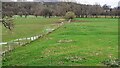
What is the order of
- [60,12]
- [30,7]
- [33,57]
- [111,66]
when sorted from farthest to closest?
1. [30,7]
2. [60,12]
3. [33,57]
4. [111,66]

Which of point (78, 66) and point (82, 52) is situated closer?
point (78, 66)

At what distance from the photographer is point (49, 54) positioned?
25.9 meters

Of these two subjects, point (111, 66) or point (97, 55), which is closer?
point (111, 66)

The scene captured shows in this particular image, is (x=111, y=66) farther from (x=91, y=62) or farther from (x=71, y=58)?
(x=71, y=58)

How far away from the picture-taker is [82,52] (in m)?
26.5

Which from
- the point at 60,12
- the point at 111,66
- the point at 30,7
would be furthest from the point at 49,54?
the point at 30,7

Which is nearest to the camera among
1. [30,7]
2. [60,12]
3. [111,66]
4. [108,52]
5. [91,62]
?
[111,66]

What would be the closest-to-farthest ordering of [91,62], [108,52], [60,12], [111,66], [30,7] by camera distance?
[111,66], [91,62], [108,52], [60,12], [30,7]

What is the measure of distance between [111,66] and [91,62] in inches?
78.3

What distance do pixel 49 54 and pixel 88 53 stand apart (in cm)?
333

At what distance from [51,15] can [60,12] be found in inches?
289

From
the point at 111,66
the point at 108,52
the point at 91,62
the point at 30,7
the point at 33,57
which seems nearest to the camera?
the point at 111,66

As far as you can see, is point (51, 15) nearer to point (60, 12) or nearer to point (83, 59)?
point (60, 12)

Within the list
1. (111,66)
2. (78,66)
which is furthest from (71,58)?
(111,66)
